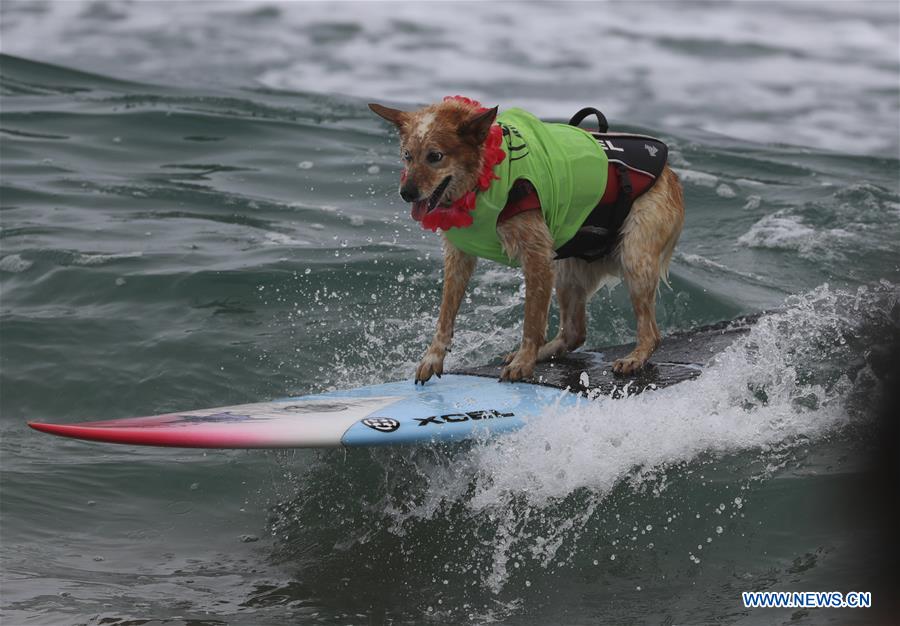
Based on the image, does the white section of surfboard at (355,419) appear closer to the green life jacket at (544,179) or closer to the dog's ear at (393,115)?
the green life jacket at (544,179)

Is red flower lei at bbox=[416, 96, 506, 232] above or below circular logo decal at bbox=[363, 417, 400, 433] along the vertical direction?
above

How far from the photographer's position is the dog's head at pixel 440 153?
5.32 m

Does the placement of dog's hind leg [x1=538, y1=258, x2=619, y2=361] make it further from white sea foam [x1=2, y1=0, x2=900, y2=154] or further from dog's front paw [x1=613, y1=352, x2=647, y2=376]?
white sea foam [x1=2, y1=0, x2=900, y2=154]

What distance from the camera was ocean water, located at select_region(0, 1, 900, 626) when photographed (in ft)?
18.0

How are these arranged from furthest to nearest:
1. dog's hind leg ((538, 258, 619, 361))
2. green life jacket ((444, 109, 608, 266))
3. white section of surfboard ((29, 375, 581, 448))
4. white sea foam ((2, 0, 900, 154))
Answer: white sea foam ((2, 0, 900, 154)), dog's hind leg ((538, 258, 619, 361)), green life jacket ((444, 109, 608, 266)), white section of surfboard ((29, 375, 581, 448))

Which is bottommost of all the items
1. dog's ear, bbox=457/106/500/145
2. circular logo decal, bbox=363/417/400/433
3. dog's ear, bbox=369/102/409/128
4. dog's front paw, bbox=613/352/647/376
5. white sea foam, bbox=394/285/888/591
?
white sea foam, bbox=394/285/888/591

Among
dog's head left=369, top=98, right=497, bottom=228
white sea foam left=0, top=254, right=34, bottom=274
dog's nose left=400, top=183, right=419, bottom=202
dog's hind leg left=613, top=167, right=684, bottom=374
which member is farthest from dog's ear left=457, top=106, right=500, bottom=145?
white sea foam left=0, top=254, right=34, bottom=274

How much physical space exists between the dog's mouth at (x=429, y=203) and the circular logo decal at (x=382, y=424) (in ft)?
3.03

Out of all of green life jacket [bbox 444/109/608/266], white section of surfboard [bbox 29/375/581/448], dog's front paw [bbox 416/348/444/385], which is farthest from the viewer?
dog's front paw [bbox 416/348/444/385]

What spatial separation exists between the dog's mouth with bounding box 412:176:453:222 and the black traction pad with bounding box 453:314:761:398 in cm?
110

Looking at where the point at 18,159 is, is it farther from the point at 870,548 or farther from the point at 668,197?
the point at 870,548

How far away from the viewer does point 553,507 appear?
5.70 metres

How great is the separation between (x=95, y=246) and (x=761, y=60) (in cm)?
1195

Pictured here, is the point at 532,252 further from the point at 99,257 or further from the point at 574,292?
the point at 99,257
